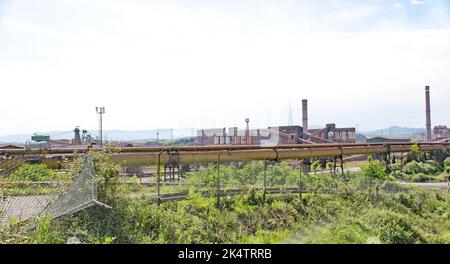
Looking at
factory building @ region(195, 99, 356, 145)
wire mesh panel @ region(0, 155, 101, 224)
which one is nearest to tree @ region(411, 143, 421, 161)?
factory building @ region(195, 99, 356, 145)

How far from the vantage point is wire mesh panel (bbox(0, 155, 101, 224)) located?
324 centimetres

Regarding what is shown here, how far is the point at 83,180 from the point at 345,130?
21.2 metres

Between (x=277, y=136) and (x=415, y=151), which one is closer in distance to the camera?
(x=415, y=151)

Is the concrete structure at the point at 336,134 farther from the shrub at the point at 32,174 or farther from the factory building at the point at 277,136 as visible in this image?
the shrub at the point at 32,174

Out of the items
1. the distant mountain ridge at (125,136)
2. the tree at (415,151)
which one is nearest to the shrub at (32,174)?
the distant mountain ridge at (125,136)

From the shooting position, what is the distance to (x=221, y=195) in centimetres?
708

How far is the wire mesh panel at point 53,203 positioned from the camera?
128 inches

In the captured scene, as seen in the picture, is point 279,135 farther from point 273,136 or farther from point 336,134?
point 336,134

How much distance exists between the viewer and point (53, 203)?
12.3ft

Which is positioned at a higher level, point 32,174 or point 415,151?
point 32,174

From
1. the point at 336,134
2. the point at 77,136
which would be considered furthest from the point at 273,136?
the point at 77,136

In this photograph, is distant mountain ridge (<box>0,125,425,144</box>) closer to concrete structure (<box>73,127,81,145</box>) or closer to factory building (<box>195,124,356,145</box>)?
concrete structure (<box>73,127,81,145</box>)

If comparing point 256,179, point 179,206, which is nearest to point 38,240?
point 179,206

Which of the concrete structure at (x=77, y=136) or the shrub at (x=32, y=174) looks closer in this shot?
the shrub at (x=32, y=174)
